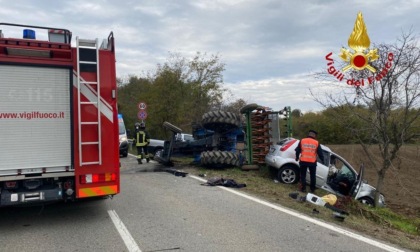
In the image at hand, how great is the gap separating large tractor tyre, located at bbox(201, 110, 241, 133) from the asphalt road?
13.7ft

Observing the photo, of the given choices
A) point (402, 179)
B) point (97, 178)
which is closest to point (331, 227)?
point (97, 178)

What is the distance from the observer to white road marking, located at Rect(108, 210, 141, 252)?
5.02 metres

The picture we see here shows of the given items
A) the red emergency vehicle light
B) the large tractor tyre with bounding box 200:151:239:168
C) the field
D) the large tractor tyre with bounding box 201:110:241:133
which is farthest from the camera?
the large tractor tyre with bounding box 201:110:241:133

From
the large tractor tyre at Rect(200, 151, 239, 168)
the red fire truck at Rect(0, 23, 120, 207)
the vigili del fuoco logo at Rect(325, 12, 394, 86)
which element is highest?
the vigili del fuoco logo at Rect(325, 12, 394, 86)

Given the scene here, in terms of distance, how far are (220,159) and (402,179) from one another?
12.2 metres

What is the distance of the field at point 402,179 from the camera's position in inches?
455

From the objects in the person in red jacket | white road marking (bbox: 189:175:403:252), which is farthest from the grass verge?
the person in red jacket

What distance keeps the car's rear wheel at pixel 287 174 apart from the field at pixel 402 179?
2691 millimetres

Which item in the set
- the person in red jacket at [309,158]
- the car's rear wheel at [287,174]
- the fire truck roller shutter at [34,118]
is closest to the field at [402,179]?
the person in red jacket at [309,158]

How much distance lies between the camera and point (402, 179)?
19.5 meters

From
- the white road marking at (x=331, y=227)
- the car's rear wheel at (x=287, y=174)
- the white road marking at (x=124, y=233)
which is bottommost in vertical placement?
the white road marking at (x=331, y=227)

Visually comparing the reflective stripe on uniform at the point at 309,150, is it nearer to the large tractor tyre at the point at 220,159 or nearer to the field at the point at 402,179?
the field at the point at 402,179

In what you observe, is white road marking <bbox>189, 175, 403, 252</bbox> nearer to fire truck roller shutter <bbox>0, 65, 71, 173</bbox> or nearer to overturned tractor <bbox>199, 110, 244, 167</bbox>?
overturned tractor <bbox>199, 110, 244, 167</bbox>

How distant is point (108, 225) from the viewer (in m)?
6.11
